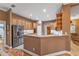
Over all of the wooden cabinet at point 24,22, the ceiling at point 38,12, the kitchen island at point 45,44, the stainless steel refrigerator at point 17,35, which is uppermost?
the ceiling at point 38,12

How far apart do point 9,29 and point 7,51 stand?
0.34 metres

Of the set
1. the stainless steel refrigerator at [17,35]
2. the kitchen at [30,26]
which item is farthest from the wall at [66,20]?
the stainless steel refrigerator at [17,35]

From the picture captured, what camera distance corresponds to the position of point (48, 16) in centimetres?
176

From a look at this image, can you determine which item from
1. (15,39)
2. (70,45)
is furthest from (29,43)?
(70,45)

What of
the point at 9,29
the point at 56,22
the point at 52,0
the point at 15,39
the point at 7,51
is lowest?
the point at 7,51

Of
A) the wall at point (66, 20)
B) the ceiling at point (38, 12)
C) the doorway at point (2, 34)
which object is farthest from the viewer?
the wall at point (66, 20)

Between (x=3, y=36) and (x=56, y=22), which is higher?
(x=56, y=22)

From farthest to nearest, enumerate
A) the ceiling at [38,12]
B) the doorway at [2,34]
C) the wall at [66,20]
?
the wall at [66,20], the ceiling at [38,12], the doorway at [2,34]

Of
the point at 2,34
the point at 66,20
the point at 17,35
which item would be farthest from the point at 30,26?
the point at 66,20

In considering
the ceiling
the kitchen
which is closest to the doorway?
the kitchen

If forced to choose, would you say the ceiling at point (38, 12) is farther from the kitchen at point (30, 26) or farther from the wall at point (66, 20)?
the wall at point (66, 20)

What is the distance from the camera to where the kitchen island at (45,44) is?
178 centimetres

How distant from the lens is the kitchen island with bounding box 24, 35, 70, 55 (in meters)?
1.78

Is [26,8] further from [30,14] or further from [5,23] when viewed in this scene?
[5,23]
